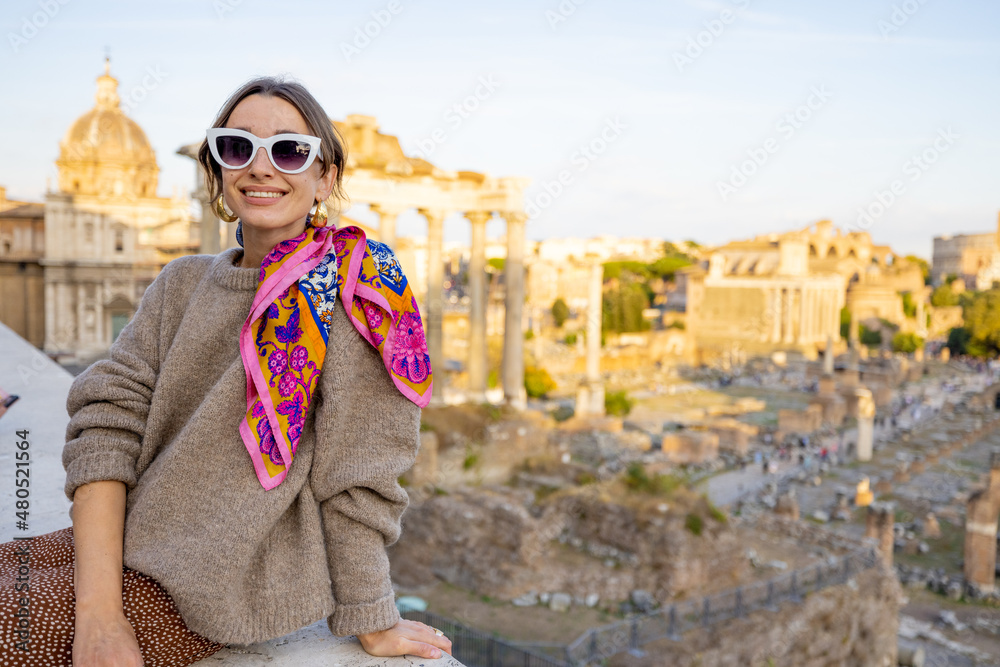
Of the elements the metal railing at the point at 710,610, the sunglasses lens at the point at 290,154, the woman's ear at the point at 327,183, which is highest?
the sunglasses lens at the point at 290,154

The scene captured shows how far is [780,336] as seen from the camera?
155 ft

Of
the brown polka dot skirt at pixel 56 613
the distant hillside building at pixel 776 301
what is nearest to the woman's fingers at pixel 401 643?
the brown polka dot skirt at pixel 56 613

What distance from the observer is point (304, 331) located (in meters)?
1.44

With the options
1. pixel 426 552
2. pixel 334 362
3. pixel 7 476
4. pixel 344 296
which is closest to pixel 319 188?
pixel 344 296

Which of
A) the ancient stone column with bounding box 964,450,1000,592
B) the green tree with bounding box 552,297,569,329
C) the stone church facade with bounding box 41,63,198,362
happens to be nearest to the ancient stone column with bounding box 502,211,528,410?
the ancient stone column with bounding box 964,450,1000,592

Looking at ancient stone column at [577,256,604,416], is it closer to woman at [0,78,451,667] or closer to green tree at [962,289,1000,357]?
woman at [0,78,451,667]

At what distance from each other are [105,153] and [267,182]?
89.3 ft

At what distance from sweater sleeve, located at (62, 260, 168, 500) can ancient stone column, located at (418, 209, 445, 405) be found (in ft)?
36.6

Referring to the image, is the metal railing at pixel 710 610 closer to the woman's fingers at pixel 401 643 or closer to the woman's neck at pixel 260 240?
the woman's fingers at pixel 401 643

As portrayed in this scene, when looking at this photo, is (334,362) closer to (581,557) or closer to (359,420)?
(359,420)

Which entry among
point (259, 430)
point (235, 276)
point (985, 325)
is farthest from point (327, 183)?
point (985, 325)

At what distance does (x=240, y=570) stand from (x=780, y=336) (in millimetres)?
48828

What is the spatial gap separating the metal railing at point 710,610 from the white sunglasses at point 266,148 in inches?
266

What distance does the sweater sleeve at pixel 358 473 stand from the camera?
1423 mm
